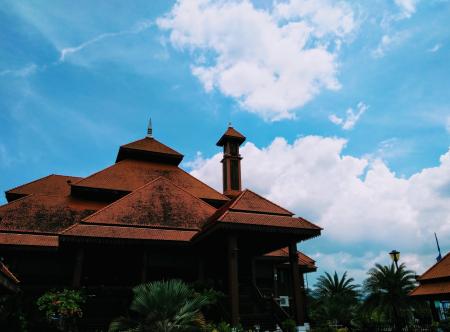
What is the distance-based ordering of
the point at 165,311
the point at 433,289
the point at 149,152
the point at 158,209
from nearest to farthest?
1. the point at 165,311
2. the point at 158,209
3. the point at 433,289
4. the point at 149,152

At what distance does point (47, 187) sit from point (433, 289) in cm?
2682

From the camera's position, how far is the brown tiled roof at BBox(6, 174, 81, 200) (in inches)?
1085

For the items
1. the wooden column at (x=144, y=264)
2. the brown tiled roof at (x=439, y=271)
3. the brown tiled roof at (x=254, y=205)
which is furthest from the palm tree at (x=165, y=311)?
the brown tiled roof at (x=439, y=271)

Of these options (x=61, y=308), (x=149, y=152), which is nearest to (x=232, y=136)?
(x=149, y=152)

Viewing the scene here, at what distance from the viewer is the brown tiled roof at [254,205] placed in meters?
17.6

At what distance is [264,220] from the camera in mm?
16953

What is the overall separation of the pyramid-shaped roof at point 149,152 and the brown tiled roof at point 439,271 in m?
18.8

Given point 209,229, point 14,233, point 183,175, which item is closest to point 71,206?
point 14,233

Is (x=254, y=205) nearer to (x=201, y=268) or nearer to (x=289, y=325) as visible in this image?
(x=201, y=268)

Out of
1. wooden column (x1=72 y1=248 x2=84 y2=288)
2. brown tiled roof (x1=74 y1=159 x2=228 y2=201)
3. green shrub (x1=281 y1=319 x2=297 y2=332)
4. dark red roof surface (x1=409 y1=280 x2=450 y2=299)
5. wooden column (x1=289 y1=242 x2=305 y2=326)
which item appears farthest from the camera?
brown tiled roof (x1=74 y1=159 x2=228 y2=201)

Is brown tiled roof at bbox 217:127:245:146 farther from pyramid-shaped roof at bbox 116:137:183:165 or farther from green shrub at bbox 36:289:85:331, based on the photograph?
green shrub at bbox 36:289:85:331

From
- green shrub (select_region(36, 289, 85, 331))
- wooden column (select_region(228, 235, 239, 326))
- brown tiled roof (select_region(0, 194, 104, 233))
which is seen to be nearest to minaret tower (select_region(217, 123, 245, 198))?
brown tiled roof (select_region(0, 194, 104, 233))

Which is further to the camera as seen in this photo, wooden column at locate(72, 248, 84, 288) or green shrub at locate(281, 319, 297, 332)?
wooden column at locate(72, 248, 84, 288)

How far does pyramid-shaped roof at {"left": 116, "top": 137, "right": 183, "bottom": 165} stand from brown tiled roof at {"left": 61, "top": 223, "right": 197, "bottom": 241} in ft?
38.0
